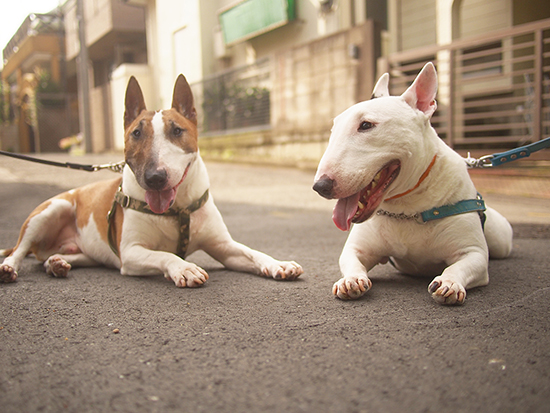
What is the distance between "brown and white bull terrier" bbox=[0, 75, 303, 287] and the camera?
254 cm

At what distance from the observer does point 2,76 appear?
31.1 metres

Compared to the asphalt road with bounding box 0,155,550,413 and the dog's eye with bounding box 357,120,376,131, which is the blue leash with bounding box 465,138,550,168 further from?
the dog's eye with bounding box 357,120,376,131

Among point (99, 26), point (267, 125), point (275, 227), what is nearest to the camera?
point (275, 227)

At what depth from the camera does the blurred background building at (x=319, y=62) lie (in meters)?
7.77

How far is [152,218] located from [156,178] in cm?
39

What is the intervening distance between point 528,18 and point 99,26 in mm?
15580

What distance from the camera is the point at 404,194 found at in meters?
2.28

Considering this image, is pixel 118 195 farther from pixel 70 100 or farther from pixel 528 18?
pixel 70 100

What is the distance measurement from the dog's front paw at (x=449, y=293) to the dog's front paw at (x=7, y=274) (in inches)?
91.9

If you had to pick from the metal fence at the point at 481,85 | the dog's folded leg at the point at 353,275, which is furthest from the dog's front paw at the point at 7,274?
the metal fence at the point at 481,85

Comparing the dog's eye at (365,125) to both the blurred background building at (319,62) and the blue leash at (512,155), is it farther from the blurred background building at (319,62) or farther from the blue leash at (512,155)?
the blurred background building at (319,62)

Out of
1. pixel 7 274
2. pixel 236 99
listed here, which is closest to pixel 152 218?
pixel 7 274

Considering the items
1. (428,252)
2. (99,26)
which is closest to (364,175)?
(428,252)

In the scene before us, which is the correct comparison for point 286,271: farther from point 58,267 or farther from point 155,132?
point 58,267
